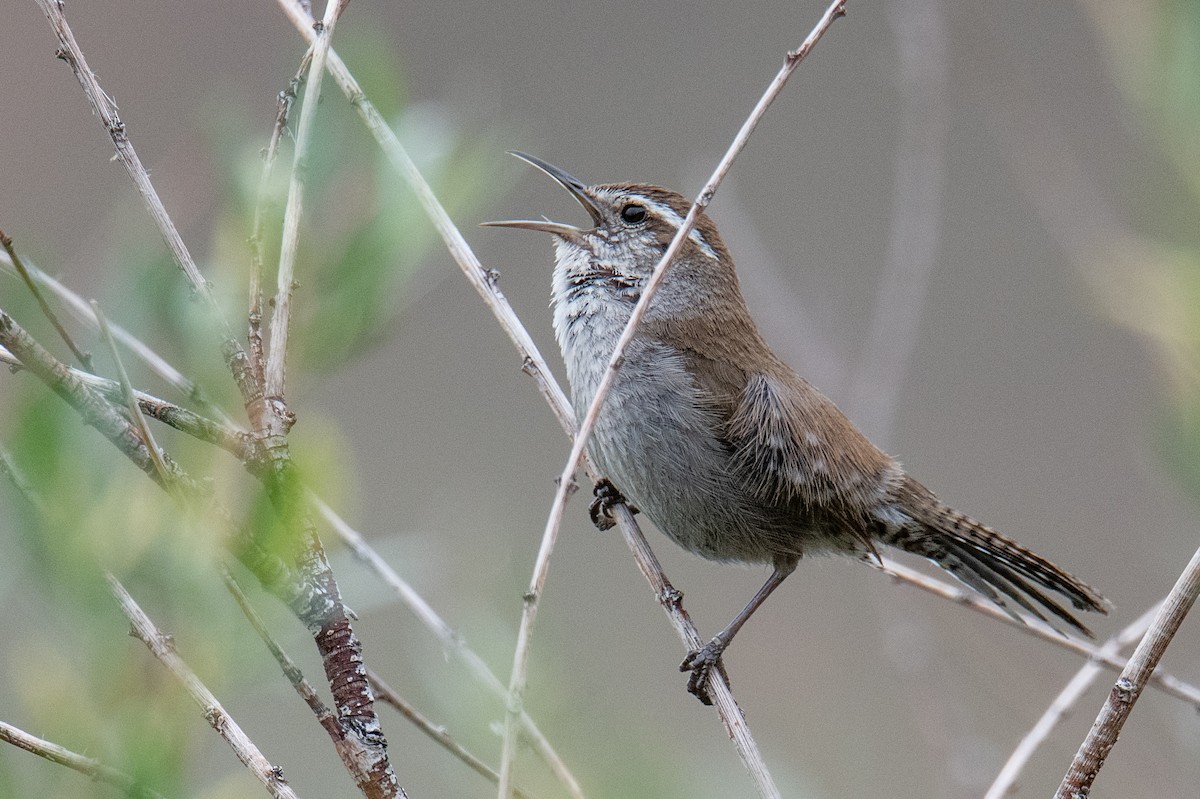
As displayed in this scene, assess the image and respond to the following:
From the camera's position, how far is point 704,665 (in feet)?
8.70

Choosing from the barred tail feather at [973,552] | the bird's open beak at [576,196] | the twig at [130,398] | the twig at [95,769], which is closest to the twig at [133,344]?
the twig at [130,398]

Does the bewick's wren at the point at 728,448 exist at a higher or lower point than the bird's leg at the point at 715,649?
higher

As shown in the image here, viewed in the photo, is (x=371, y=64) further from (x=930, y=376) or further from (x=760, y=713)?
(x=930, y=376)

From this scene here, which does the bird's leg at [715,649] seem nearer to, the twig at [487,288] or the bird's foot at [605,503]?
the twig at [487,288]

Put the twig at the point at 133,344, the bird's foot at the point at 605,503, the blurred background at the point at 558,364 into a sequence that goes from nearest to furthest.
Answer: the blurred background at the point at 558,364, the twig at the point at 133,344, the bird's foot at the point at 605,503

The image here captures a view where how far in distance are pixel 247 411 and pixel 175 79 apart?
23.0ft

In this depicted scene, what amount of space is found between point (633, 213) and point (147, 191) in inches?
85.1

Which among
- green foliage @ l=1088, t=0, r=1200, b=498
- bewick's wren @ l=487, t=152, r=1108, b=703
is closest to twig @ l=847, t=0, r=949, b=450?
bewick's wren @ l=487, t=152, r=1108, b=703

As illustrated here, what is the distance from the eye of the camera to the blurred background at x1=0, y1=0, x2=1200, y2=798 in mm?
894

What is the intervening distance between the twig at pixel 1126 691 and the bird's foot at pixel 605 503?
1840 millimetres

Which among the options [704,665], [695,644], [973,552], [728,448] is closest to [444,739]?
[695,644]

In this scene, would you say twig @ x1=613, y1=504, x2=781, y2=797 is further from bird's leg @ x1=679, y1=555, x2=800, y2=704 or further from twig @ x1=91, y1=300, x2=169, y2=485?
twig @ x1=91, y1=300, x2=169, y2=485

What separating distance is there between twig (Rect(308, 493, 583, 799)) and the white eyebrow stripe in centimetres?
180

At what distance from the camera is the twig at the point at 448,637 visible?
1065mm
